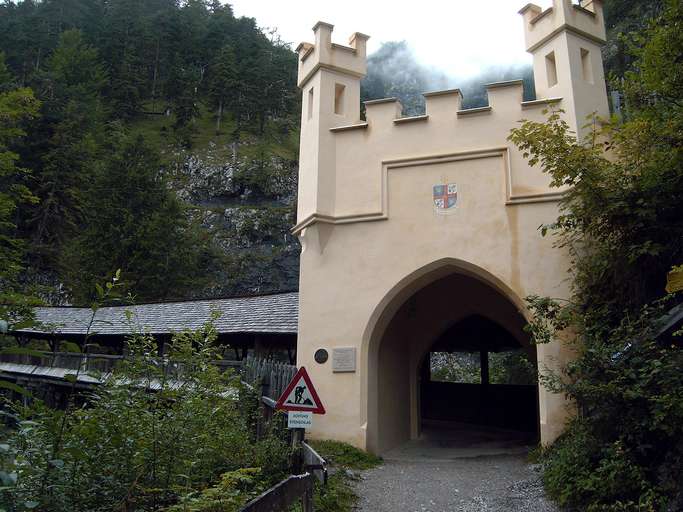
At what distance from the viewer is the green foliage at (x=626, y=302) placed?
6.14 m

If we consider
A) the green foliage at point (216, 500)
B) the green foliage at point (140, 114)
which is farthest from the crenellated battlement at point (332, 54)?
the green foliage at point (140, 114)

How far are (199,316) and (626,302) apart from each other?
10.8 metres

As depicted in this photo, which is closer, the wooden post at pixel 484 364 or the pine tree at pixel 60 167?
the wooden post at pixel 484 364

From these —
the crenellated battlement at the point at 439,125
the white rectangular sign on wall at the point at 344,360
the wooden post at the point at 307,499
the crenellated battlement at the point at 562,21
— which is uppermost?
the crenellated battlement at the point at 562,21

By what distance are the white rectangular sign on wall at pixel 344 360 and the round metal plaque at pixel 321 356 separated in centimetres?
15

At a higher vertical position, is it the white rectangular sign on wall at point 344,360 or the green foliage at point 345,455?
the white rectangular sign on wall at point 344,360

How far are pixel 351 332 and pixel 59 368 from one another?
40.1 feet

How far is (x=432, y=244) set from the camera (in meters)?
10.3

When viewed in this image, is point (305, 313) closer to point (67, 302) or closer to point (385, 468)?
point (385, 468)

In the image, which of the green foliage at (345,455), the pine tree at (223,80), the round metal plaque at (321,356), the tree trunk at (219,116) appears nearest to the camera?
the green foliage at (345,455)

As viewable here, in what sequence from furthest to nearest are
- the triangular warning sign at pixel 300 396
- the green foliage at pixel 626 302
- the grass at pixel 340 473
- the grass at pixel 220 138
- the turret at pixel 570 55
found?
the grass at pixel 220 138, the turret at pixel 570 55, the grass at pixel 340 473, the triangular warning sign at pixel 300 396, the green foliage at pixel 626 302

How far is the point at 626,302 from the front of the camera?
8.32 metres

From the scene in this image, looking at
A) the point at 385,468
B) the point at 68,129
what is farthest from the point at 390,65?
the point at 385,468

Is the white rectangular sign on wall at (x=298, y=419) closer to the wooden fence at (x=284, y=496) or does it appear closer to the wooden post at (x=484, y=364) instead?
the wooden fence at (x=284, y=496)
